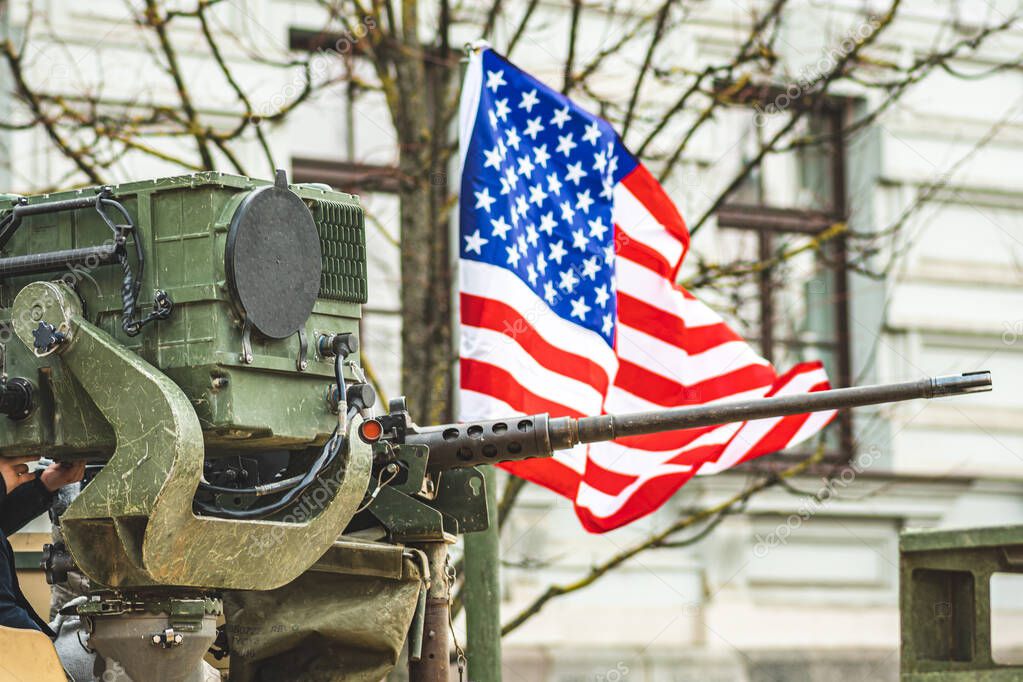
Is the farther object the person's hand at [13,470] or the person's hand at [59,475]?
the person's hand at [59,475]

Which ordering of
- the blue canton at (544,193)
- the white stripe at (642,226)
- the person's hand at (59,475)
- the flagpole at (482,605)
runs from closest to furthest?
the person's hand at (59,475), the flagpole at (482,605), the blue canton at (544,193), the white stripe at (642,226)

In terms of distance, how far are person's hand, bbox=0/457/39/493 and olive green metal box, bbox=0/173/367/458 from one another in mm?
46

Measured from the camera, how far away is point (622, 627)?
1252 cm

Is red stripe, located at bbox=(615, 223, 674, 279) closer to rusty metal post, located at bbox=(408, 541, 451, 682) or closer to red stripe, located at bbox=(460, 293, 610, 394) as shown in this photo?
red stripe, located at bbox=(460, 293, 610, 394)

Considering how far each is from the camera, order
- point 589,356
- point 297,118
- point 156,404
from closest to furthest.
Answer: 1. point 156,404
2. point 589,356
3. point 297,118

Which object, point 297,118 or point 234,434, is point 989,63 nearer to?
point 297,118

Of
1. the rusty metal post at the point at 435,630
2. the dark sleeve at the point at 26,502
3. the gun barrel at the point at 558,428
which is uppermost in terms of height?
the gun barrel at the point at 558,428

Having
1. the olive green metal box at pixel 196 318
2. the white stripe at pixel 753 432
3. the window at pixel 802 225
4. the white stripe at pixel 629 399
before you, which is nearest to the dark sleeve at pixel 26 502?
the olive green metal box at pixel 196 318

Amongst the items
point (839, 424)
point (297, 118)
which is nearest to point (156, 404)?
point (297, 118)

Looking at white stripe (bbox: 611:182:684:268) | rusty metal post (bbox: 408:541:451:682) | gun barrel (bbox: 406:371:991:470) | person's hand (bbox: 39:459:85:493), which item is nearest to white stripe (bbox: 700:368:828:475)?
white stripe (bbox: 611:182:684:268)

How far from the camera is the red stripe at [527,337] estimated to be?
26.3ft

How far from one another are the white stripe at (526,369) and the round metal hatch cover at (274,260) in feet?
8.51

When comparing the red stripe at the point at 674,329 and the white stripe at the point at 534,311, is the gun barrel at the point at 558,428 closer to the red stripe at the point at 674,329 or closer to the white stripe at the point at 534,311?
the white stripe at the point at 534,311

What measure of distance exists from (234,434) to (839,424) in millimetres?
8783
